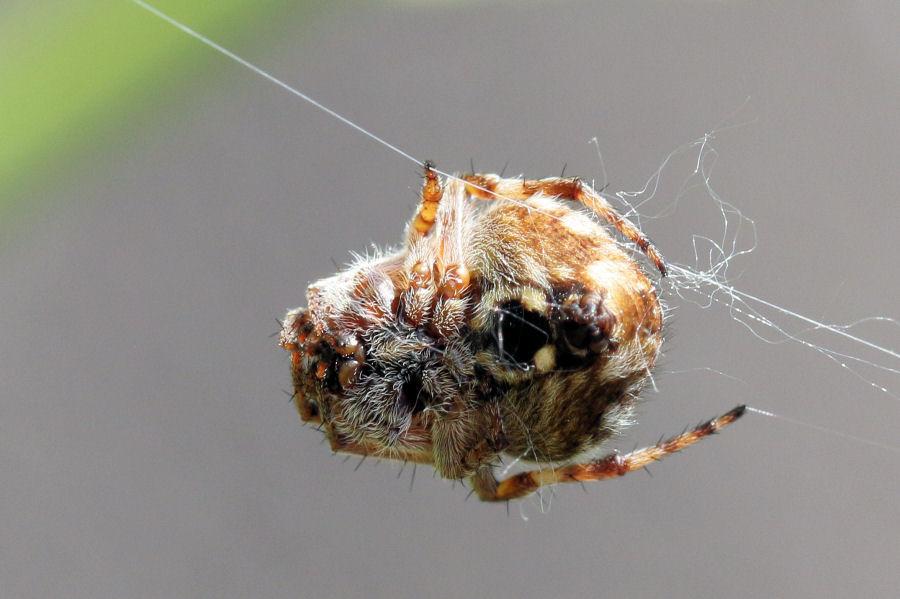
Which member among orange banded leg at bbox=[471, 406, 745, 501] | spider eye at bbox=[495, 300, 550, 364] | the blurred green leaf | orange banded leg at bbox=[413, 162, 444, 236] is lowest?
orange banded leg at bbox=[471, 406, 745, 501]

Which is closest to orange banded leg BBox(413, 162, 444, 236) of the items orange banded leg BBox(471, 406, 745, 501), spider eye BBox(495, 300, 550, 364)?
spider eye BBox(495, 300, 550, 364)

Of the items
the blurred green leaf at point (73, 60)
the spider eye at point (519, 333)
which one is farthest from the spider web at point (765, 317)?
the spider eye at point (519, 333)

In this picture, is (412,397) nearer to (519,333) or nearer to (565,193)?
(519,333)

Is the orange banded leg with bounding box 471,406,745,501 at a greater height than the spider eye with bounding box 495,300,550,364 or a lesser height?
lesser

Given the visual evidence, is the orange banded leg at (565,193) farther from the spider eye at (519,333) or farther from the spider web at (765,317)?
the spider web at (765,317)

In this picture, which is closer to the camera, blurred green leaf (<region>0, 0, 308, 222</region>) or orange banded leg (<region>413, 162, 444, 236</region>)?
orange banded leg (<region>413, 162, 444, 236</region>)

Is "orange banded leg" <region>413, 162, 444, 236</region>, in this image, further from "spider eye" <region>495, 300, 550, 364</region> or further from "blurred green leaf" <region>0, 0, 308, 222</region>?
"blurred green leaf" <region>0, 0, 308, 222</region>

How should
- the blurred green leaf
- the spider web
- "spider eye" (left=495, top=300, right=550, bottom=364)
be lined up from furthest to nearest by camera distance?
the spider web → the blurred green leaf → "spider eye" (left=495, top=300, right=550, bottom=364)

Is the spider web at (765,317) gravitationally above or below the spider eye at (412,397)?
above

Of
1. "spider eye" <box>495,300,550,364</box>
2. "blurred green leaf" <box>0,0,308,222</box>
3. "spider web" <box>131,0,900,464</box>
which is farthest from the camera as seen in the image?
"spider web" <box>131,0,900,464</box>
